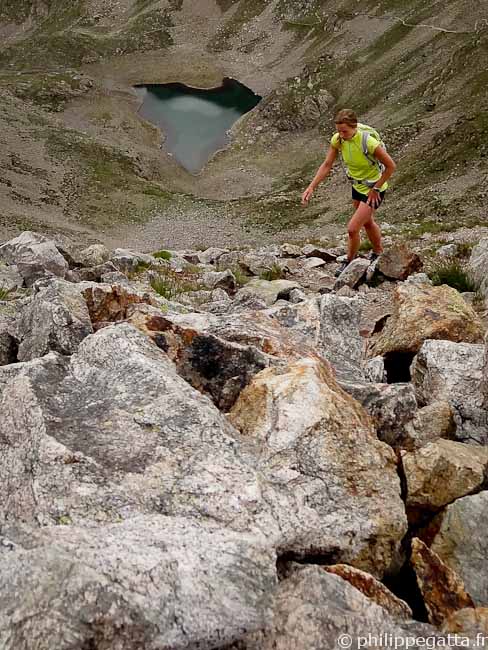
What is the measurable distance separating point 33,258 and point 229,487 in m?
12.3

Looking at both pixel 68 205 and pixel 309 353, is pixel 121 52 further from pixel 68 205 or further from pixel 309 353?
pixel 309 353

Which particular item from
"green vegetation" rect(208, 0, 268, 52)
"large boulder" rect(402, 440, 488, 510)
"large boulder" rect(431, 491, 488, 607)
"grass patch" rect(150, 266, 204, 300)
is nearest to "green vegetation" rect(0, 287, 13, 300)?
"grass patch" rect(150, 266, 204, 300)

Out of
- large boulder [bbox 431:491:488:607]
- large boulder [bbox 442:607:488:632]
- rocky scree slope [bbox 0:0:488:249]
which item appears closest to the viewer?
large boulder [bbox 442:607:488:632]

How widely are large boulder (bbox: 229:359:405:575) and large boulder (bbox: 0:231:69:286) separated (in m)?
9.69

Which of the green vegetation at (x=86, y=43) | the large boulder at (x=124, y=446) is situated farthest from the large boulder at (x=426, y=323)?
the green vegetation at (x=86, y=43)

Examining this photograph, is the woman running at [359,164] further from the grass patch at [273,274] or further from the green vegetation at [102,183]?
the green vegetation at [102,183]

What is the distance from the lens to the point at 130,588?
10.3 ft

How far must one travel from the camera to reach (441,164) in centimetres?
5312

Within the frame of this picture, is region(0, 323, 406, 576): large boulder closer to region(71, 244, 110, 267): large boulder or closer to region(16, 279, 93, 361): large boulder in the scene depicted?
region(16, 279, 93, 361): large boulder

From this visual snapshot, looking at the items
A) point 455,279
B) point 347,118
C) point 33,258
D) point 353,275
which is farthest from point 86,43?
point 455,279

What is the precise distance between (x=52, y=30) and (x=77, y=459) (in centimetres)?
16790

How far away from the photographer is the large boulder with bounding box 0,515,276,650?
2955 mm

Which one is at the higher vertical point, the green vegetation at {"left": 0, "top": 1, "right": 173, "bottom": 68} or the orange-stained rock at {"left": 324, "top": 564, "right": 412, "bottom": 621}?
the orange-stained rock at {"left": 324, "top": 564, "right": 412, "bottom": 621}

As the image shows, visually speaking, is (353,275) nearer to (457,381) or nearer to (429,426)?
(457,381)
